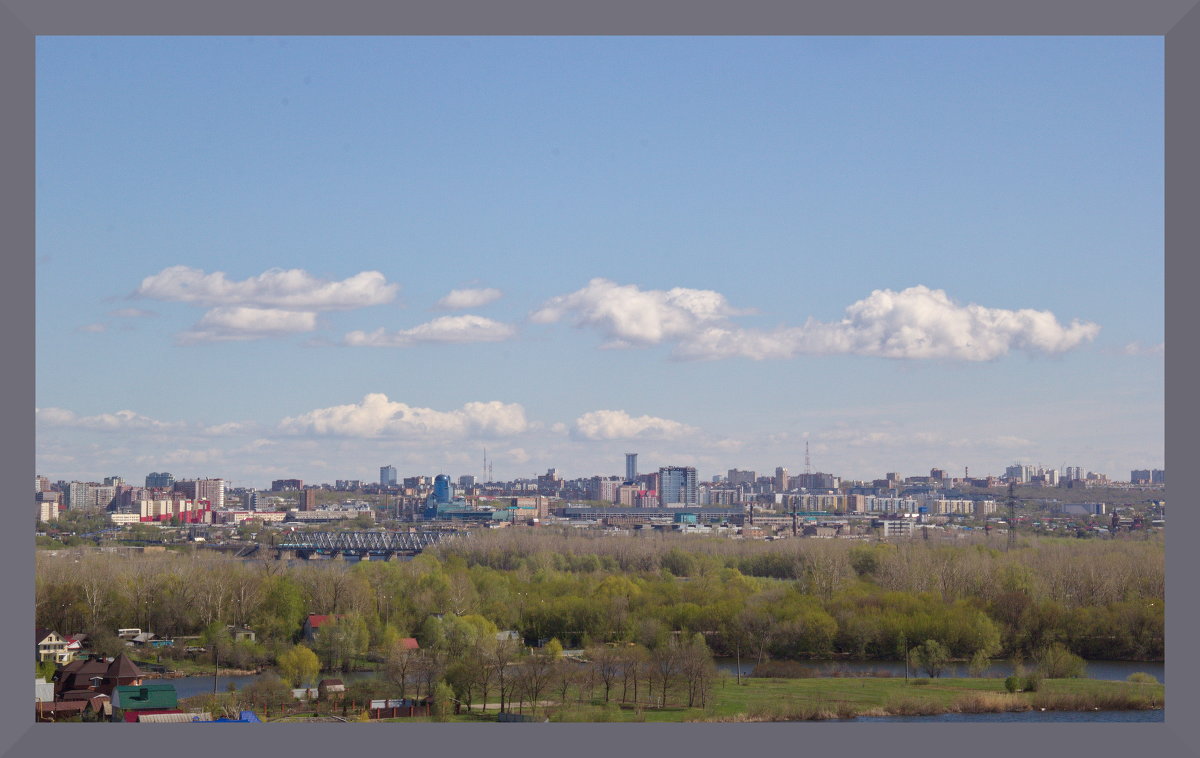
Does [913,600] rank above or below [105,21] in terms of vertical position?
below

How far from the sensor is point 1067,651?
34.8 feet

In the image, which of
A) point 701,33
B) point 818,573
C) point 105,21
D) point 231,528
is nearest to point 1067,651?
point 818,573

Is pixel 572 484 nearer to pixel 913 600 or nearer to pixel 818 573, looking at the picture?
pixel 818 573

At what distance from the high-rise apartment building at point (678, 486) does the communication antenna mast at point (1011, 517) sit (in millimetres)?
11951

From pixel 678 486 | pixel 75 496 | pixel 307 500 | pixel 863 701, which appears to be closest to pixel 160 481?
pixel 75 496

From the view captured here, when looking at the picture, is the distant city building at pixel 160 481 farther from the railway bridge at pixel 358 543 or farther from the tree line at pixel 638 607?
the tree line at pixel 638 607

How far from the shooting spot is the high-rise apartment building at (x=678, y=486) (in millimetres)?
39281

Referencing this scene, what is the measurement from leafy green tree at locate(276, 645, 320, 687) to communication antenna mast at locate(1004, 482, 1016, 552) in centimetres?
1223

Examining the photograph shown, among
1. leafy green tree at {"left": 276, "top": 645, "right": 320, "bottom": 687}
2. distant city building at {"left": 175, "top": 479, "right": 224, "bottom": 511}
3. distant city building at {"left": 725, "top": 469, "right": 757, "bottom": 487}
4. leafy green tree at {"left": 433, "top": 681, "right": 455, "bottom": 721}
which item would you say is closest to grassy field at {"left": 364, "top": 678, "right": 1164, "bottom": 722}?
leafy green tree at {"left": 433, "top": 681, "right": 455, "bottom": 721}

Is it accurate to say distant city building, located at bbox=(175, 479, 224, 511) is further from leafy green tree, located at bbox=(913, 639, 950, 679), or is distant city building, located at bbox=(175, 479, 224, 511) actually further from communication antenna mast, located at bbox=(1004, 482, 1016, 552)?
leafy green tree, located at bbox=(913, 639, 950, 679)

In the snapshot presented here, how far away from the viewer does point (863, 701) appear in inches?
329

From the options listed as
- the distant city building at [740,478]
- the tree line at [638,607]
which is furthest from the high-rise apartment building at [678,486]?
the tree line at [638,607]

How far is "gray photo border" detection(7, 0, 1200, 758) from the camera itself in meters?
3.78

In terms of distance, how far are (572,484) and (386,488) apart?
234 inches
